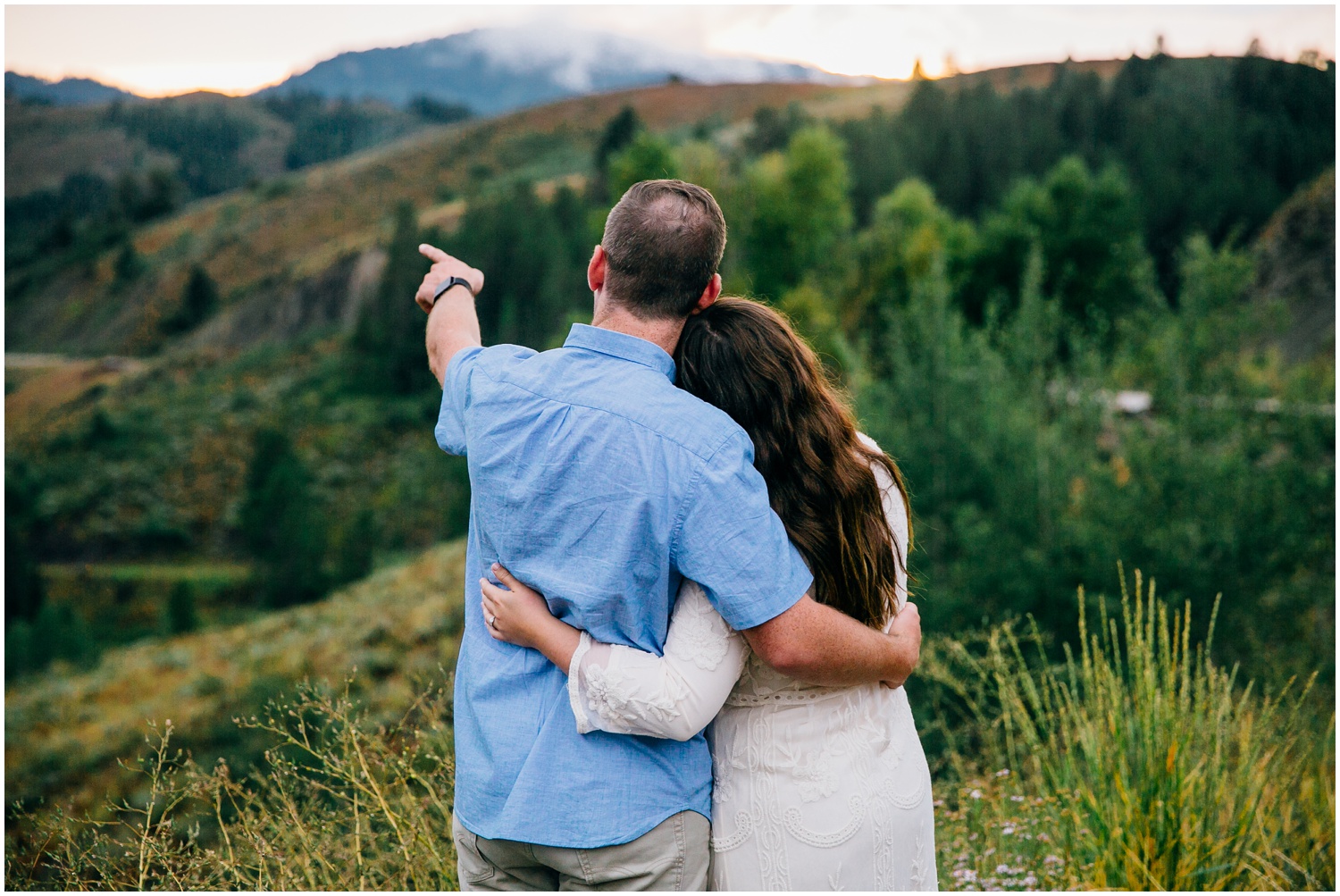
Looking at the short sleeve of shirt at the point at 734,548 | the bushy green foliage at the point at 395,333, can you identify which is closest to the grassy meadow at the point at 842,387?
the bushy green foliage at the point at 395,333

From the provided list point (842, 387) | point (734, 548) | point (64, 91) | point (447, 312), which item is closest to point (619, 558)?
point (734, 548)

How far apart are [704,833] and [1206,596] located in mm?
9212

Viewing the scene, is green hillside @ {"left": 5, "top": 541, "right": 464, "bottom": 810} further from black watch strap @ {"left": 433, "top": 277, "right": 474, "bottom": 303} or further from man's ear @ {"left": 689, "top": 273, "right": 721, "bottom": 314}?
man's ear @ {"left": 689, "top": 273, "right": 721, "bottom": 314}

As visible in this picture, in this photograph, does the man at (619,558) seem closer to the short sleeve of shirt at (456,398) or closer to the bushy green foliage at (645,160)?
the short sleeve of shirt at (456,398)

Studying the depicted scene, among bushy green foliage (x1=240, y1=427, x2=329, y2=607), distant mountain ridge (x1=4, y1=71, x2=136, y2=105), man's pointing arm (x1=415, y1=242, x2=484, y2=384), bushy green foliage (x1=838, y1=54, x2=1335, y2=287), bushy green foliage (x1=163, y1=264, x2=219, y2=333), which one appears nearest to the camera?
man's pointing arm (x1=415, y1=242, x2=484, y2=384)

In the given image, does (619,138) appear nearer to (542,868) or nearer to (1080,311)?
(1080,311)

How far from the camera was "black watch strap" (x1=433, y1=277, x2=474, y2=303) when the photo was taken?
216 centimetres

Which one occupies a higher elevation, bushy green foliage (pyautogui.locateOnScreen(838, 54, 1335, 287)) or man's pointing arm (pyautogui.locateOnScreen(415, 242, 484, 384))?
bushy green foliage (pyautogui.locateOnScreen(838, 54, 1335, 287))

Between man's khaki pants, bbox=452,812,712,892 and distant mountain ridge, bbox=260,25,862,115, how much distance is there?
125152mm

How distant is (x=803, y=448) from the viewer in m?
1.58

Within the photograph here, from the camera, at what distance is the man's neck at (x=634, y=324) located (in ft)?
5.28

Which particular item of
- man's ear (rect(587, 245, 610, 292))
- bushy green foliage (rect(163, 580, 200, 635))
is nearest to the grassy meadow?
bushy green foliage (rect(163, 580, 200, 635))

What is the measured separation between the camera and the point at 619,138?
44281 mm

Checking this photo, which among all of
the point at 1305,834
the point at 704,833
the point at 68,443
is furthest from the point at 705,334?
the point at 68,443
